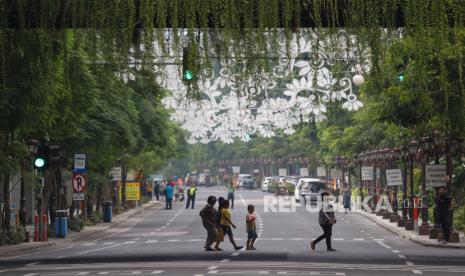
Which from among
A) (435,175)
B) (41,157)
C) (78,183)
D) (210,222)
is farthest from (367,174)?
(210,222)

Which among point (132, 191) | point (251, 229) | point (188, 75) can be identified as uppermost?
point (188, 75)

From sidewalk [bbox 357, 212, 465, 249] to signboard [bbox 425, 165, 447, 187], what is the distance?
1899 mm

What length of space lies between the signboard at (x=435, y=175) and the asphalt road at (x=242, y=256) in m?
2.19

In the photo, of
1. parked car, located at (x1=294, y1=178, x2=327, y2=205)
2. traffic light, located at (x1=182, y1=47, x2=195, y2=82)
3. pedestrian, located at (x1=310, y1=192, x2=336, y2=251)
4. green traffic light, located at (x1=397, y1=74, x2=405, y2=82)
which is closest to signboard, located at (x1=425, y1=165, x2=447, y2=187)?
green traffic light, located at (x1=397, y1=74, x2=405, y2=82)

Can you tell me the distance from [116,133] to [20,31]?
80.0 ft

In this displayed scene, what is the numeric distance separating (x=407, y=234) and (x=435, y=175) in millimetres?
4742

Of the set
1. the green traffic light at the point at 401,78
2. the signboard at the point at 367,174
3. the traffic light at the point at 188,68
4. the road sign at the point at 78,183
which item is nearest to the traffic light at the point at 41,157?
the road sign at the point at 78,183

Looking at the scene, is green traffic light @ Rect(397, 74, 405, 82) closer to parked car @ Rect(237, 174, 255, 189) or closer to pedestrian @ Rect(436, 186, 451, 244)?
pedestrian @ Rect(436, 186, 451, 244)

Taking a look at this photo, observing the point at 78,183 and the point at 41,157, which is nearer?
the point at 41,157

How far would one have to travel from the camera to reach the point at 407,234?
135 ft

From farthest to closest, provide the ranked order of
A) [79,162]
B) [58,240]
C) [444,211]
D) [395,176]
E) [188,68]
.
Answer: [395,176] < [79,162] < [58,240] < [444,211] < [188,68]

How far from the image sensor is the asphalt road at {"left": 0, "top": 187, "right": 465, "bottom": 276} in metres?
23.5

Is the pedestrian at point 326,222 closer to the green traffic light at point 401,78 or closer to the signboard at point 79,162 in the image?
the green traffic light at point 401,78

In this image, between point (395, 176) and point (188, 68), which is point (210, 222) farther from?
point (395, 176)
